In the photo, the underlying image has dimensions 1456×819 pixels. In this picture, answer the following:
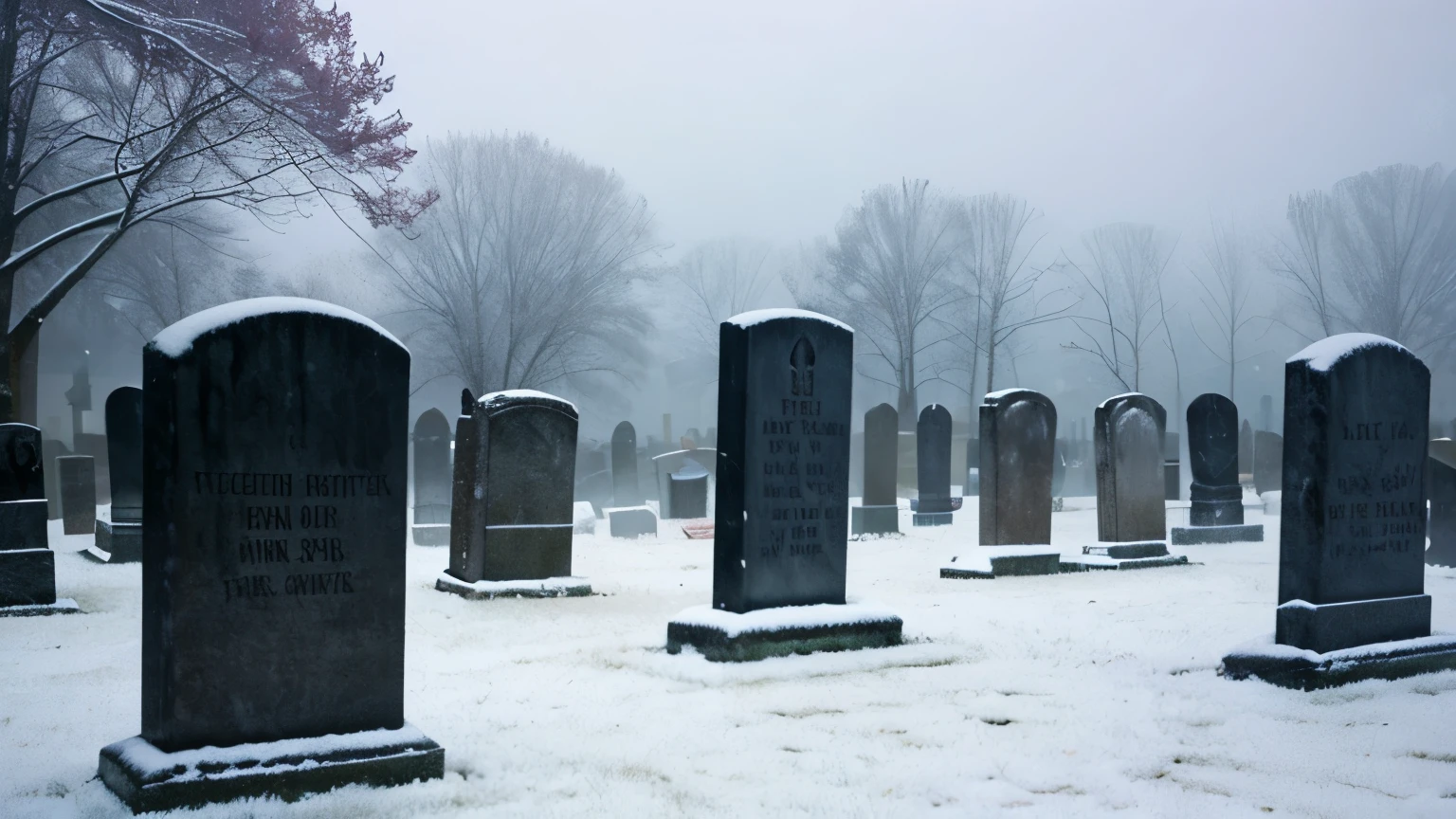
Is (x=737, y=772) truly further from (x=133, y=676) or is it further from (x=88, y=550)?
(x=88, y=550)

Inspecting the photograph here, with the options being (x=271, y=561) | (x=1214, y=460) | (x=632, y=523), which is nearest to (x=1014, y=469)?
(x=1214, y=460)

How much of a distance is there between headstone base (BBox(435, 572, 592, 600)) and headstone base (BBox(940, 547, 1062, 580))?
12.6ft

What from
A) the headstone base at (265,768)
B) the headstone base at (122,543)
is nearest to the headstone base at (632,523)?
the headstone base at (122,543)

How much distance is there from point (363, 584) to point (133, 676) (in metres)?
2.74

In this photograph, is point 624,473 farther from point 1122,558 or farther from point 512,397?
point 1122,558

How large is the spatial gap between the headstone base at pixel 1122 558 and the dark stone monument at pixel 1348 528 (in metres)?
5.06

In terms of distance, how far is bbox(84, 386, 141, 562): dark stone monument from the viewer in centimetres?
1143

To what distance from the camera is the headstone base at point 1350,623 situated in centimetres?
532

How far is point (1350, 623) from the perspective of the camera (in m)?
5.48

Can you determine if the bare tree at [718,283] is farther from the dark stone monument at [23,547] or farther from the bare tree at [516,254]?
the dark stone monument at [23,547]

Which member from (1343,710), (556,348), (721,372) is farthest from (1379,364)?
(556,348)

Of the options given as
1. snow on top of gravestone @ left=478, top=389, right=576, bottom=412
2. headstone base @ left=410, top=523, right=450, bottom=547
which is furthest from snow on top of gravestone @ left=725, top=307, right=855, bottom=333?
headstone base @ left=410, top=523, right=450, bottom=547

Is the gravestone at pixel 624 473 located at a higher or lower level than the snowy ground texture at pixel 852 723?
higher

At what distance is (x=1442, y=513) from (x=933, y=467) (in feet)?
25.8
